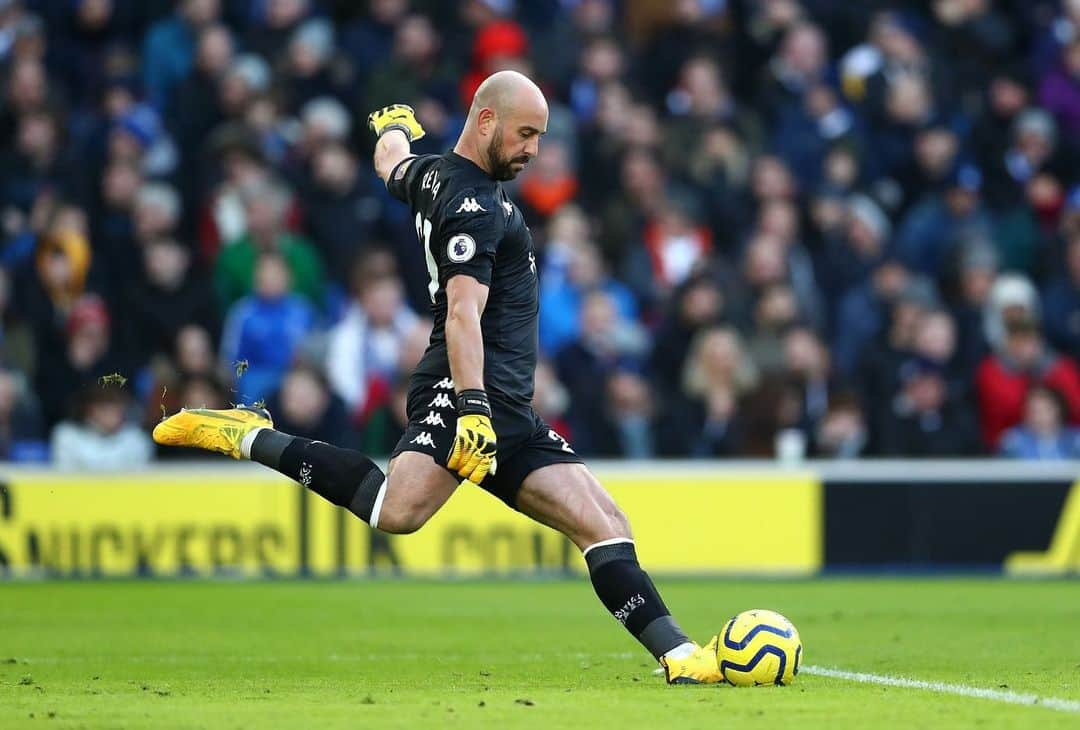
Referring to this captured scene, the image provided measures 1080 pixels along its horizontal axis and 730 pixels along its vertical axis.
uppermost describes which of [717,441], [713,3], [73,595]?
[713,3]

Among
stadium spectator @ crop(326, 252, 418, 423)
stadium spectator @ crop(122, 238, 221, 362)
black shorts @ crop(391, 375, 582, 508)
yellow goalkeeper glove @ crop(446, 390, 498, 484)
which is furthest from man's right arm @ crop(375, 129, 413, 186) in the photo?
stadium spectator @ crop(122, 238, 221, 362)

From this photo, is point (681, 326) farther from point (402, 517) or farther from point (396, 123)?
point (402, 517)

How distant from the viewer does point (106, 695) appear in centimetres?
777

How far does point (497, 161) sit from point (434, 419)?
108 centimetres

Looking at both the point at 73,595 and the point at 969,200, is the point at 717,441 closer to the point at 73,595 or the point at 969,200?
the point at 969,200

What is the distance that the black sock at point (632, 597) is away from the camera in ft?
26.1

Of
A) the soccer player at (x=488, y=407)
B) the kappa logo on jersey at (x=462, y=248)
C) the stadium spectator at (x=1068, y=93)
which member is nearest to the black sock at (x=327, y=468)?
the soccer player at (x=488, y=407)

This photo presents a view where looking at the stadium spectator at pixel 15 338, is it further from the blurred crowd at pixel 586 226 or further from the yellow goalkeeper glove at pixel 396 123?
the yellow goalkeeper glove at pixel 396 123

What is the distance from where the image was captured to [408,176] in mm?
8391

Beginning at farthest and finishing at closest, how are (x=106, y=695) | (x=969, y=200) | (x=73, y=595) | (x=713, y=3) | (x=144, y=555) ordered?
1. (x=713, y=3)
2. (x=969, y=200)
3. (x=144, y=555)
4. (x=73, y=595)
5. (x=106, y=695)

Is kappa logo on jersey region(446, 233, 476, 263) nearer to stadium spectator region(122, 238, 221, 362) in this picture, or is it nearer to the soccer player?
the soccer player

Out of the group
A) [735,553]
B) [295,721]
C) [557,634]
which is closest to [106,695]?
[295,721]

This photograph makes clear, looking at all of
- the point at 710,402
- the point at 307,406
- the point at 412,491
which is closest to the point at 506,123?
the point at 412,491

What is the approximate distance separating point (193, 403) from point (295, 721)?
798cm
